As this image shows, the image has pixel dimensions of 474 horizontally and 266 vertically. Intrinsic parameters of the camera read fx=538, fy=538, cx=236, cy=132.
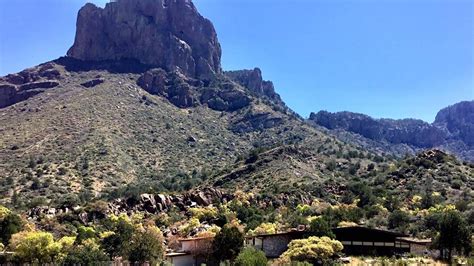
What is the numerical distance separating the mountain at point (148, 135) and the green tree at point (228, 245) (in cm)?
4112

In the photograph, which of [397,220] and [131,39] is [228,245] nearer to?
[397,220]

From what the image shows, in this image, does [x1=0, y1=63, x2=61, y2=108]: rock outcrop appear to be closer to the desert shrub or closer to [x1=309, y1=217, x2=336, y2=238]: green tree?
the desert shrub

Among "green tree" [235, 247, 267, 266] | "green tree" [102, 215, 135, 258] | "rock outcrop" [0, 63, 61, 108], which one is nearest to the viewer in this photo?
"green tree" [235, 247, 267, 266]

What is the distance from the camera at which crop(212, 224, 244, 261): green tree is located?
155 feet

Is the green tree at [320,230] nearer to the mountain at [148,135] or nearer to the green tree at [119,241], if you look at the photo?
the green tree at [119,241]

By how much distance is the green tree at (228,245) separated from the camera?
47.3 metres

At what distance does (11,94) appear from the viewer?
527ft

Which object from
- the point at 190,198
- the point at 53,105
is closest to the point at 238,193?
the point at 190,198

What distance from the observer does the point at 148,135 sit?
5217 inches

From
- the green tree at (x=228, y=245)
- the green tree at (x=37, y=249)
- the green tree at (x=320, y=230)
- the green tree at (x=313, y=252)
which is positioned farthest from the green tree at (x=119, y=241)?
the green tree at (x=313, y=252)

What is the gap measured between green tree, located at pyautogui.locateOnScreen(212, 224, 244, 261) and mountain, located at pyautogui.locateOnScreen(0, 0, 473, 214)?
→ 41120mm

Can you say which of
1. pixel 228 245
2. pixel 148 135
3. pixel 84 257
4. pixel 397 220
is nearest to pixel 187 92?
pixel 148 135

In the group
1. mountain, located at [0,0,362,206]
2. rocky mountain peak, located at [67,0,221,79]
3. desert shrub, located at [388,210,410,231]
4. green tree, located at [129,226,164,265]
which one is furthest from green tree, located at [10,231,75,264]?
rocky mountain peak, located at [67,0,221,79]

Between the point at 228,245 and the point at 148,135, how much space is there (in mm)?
88204
